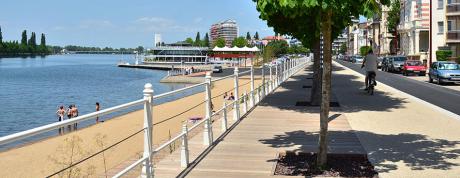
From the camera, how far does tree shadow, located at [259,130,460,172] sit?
889 centimetres

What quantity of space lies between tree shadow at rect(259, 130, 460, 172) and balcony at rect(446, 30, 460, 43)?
2114 inches

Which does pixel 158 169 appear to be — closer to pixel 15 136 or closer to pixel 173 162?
pixel 173 162

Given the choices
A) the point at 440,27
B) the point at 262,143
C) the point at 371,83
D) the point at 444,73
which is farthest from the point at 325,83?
the point at 440,27

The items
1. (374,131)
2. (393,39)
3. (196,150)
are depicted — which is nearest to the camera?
(196,150)

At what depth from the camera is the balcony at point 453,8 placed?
200 ft

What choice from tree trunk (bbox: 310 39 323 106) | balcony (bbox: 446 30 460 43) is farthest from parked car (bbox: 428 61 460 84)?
balcony (bbox: 446 30 460 43)

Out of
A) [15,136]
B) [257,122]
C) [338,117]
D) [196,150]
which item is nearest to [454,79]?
[338,117]

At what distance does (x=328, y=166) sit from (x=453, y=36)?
58.0 meters

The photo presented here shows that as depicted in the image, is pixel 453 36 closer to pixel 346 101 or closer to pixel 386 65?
pixel 386 65

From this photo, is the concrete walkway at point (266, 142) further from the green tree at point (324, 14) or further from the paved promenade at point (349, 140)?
the green tree at point (324, 14)

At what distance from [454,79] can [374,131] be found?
2222 centimetres

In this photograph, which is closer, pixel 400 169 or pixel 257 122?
pixel 400 169

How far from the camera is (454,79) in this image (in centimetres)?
3256

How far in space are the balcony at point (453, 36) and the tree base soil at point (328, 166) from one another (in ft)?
186
